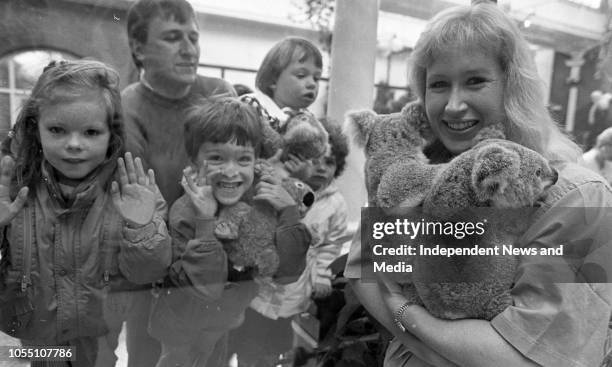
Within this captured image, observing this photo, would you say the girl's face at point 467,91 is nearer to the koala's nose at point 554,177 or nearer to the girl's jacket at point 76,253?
the koala's nose at point 554,177

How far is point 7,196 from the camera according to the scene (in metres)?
1.03

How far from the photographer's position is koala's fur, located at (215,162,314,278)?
4.09ft

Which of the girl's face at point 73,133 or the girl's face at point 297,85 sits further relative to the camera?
the girl's face at point 297,85

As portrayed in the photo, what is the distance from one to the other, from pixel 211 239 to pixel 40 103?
1.67ft

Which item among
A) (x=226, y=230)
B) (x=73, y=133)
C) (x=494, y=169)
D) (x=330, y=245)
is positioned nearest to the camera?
(x=494, y=169)

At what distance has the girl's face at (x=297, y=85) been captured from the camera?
1340 millimetres

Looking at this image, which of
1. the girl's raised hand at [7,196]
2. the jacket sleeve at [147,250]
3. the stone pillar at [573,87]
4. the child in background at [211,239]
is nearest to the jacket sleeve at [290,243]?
the child in background at [211,239]

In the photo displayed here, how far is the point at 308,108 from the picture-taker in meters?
1.39

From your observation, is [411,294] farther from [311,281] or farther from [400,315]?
[311,281]

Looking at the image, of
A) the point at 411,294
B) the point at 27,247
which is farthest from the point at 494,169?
the point at 27,247

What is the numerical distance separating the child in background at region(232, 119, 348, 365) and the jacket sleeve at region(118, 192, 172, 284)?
0.33 meters

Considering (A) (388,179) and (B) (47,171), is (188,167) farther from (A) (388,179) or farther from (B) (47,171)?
(A) (388,179)

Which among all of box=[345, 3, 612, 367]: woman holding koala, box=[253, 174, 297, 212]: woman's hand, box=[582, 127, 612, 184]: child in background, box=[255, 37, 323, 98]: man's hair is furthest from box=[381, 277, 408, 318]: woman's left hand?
box=[582, 127, 612, 184]: child in background

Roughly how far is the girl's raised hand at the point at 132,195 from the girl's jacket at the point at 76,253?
0.06 ft
